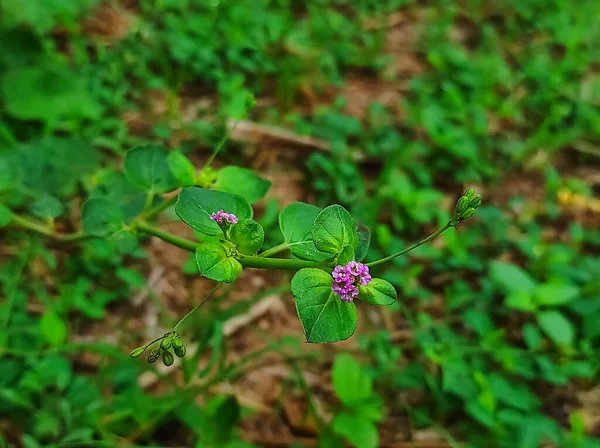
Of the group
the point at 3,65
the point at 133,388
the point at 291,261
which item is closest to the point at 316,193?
the point at 133,388

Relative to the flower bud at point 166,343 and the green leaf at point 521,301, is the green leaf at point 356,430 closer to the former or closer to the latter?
the green leaf at point 521,301

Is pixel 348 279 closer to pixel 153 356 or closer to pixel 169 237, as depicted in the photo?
pixel 153 356

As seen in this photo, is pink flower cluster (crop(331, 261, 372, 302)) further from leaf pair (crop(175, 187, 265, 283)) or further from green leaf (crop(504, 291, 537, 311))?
green leaf (crop(504, 291, 537, 311))

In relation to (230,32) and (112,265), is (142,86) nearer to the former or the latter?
(230,32)

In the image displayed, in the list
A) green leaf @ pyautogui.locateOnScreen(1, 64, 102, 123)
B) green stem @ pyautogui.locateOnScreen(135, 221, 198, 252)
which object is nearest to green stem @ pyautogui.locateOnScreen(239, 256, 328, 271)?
green stem @ pyautogui.locateOnScreen(135, 221, 198, 252)

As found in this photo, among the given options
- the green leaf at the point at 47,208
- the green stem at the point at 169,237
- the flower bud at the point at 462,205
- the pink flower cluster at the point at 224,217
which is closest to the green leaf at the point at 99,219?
the green stem at the point at 169,237

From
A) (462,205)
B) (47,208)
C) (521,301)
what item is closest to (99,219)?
(47,208)
